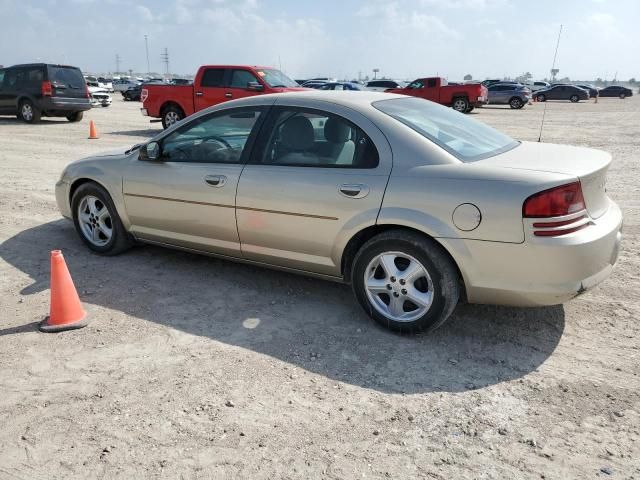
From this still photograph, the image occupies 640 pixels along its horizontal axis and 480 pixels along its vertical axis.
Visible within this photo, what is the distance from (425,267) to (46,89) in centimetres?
1734

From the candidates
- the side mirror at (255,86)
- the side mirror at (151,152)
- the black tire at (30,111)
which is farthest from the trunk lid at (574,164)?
the black tire at (30,111)

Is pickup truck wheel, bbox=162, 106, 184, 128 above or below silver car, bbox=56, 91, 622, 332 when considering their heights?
below

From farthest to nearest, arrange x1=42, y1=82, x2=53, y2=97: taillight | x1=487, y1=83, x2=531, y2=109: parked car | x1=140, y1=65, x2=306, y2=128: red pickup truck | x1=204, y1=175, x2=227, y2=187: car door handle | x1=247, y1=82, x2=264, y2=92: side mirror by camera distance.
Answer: x1=487, y1=83, x2=531, y2=109: parked car → x1=42, y1=82, x2=53, y2=97: taillight → x1=140, y1=65, x2=306, y2=128: red pickup truck → x1=247, y1=82, x2=264, y2=92: side mirror → x1=204, y1=175, x2=227, y2=187: car door handle

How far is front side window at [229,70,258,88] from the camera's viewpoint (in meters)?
13.7

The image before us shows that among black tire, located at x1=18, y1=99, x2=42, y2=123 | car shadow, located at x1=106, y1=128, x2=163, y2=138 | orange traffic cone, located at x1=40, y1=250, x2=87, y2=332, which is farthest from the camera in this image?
black tire, located at x1=18, y1=99, x2=42, y2=123

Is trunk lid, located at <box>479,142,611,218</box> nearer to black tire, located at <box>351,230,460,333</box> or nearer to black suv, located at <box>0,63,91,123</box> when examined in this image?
black tire, located at <box>351,230,460,333</box>

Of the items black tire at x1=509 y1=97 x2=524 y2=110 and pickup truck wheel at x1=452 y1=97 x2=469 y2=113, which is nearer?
pickup truck wheel at x1=452 y1=97 x2=469 y2=113

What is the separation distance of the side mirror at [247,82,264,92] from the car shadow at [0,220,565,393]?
29.2ft

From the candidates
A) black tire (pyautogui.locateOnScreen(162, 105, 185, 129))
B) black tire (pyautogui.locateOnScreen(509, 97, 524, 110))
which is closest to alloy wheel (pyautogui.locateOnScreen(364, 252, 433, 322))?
black tire (pyautogui.locateOnScreen(162, 105, 185, 129))

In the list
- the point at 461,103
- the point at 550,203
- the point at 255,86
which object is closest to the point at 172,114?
the point at 255,86

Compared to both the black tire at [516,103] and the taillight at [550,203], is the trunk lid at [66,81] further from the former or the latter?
the black tire at [516,103]

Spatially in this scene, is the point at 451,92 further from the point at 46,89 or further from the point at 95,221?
the point at 95,221

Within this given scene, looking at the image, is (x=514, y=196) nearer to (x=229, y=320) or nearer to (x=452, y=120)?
(x=452, y=120)

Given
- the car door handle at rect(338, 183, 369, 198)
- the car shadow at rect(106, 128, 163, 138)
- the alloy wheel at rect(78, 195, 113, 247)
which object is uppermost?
the car door handle at rect(338, 183, 369, 198)
